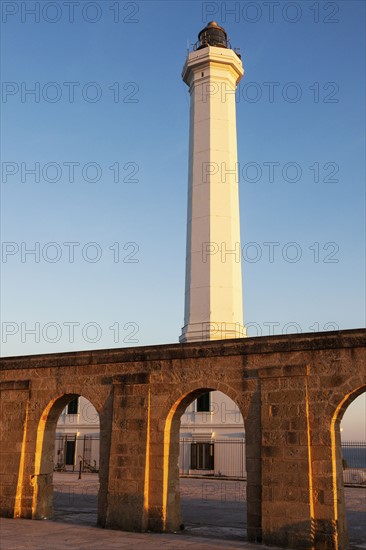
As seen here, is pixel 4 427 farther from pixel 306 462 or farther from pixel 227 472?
pixel 227 472

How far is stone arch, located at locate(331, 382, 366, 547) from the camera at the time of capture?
11455 mm

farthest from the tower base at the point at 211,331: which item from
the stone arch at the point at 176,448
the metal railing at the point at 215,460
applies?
the stone arch at the point at 176,448

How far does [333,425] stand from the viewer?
11.9 m

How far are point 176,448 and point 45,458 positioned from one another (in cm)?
381

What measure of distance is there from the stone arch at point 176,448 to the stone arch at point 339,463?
160 cm

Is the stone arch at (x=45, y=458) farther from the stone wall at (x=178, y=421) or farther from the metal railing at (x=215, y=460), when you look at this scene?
the metal railing at (x=215, y=460)

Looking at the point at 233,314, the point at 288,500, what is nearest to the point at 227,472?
the point at 233,314

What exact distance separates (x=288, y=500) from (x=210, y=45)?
A: 25384mm

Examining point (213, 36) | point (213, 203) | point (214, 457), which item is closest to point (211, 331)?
point (213, 203)

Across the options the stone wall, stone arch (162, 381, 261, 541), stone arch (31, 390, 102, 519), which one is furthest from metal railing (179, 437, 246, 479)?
stone arch (162, 381, 261, 541)

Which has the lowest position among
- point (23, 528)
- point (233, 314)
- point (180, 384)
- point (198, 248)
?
point (23, 528)

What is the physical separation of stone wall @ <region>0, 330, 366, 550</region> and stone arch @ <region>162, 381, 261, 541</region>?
0.08ft

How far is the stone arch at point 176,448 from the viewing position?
12.3 meters

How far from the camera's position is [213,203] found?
27875 millimetres
